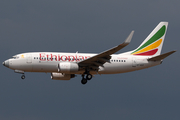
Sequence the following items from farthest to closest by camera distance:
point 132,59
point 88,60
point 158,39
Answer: point 158,39 → point 132,59 → point 88,60

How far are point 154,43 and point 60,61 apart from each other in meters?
15.2

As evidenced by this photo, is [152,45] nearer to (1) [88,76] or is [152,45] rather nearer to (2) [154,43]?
(2) [154,43]

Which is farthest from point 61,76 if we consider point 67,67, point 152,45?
point 152,45

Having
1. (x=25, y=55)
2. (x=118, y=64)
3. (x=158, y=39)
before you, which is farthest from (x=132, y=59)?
(x=25, y=55)

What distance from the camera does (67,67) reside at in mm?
51344

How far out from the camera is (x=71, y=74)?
56.9 meters

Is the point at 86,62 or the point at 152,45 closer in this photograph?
the point at 86,62

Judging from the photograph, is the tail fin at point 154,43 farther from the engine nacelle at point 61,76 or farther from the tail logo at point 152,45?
the engine nacelle at point 61,76

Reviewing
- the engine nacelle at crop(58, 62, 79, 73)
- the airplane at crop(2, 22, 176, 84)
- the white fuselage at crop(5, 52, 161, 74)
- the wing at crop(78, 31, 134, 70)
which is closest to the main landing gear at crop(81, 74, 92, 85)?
the airplane at crop(2, 22, 176, 84)

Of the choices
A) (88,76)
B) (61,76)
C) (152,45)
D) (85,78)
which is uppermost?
(152,45)

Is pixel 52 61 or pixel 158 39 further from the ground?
pixel 158 39

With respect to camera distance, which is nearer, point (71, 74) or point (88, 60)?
point (88, 60)

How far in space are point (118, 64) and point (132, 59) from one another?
2203 millimetres

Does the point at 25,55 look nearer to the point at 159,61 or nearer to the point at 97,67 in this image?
the point at 97,67
